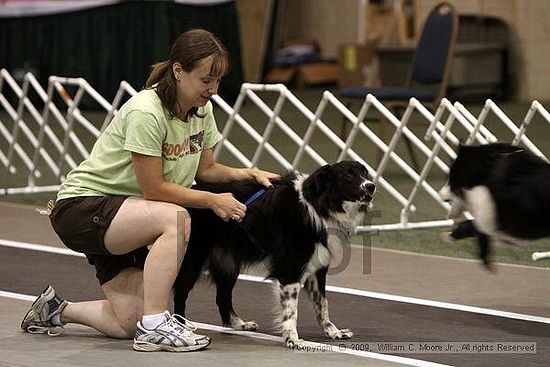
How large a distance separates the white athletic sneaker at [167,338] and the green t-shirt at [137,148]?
429 mm

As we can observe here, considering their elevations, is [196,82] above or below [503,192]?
above

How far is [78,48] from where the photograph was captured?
11.2 meters

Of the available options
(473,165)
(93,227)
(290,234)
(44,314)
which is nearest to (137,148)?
(93,227)

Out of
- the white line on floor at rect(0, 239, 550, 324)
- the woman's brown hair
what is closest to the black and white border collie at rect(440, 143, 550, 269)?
the white line on floor at rect(0, 239, 550, 324)

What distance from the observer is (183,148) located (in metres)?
3.58

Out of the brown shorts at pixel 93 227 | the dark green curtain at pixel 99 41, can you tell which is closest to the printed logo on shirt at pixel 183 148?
the brown shorts at pixel 93 227

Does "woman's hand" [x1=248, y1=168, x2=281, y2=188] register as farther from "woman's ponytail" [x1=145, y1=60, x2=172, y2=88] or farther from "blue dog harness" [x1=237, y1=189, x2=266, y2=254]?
"woman's ponytail" [x1=145, y1=60, x2=172, y2=88]

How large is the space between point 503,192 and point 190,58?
109cm

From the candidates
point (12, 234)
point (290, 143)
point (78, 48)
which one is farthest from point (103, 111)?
point (12, 234)

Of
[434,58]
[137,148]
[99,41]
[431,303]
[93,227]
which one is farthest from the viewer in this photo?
[99,41]

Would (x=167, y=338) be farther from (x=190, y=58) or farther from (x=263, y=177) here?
(x=190, y=58)

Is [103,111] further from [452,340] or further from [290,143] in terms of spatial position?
[452,340]

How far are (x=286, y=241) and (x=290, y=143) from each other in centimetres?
554

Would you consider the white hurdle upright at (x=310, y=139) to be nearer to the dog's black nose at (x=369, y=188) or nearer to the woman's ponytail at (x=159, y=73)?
the dog's black nose at (x=369, y=188)
